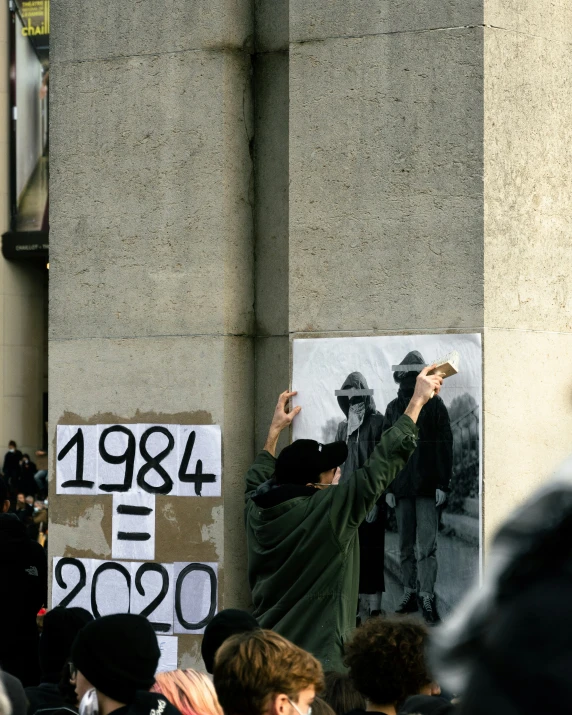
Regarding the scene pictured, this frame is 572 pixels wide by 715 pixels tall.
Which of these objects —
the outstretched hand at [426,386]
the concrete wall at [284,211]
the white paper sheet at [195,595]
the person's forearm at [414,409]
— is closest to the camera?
the person's forearm at [414,409]

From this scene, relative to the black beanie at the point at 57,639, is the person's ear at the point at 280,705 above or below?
above

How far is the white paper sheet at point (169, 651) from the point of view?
18.6 feet

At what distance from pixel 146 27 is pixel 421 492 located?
272cm

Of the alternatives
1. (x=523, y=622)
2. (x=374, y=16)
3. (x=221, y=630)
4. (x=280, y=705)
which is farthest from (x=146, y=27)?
(x=523, y=622)

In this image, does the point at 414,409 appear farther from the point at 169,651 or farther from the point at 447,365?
the point at 169,651

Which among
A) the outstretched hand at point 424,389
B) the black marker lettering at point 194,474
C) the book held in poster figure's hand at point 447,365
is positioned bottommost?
the black marker lettering at point 194,474

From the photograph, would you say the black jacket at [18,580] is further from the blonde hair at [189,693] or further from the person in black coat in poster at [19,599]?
the blonde hair at [189,693]

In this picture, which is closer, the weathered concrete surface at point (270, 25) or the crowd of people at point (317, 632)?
the crowd of people at point (317, 632)

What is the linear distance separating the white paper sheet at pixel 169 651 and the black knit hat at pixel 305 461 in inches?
51.8

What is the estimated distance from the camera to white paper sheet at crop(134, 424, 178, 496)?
224 inches

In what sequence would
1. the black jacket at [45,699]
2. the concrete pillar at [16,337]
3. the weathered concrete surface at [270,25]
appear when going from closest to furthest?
the black jacket at [45,699]
the weathered concrete surface at [270,25]
the concrete pillar at [16,337]

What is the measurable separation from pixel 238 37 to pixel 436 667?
531 centimetres

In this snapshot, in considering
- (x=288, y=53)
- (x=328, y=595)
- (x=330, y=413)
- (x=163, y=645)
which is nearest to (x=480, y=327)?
(x=330, y=413)

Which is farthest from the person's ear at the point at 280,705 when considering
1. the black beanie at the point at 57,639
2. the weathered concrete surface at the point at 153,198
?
the weathered concrete surface at the point at 153,198
